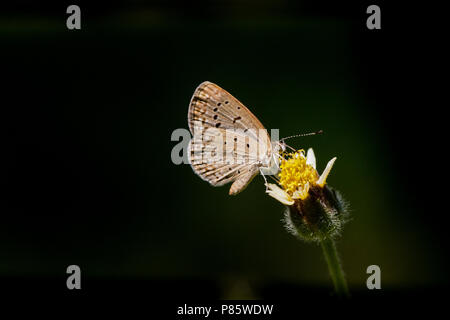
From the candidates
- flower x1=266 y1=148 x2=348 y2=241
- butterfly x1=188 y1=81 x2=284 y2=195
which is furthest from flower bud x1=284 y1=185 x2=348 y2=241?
butterfly x1=188 y1=81 x2=284 y2=195

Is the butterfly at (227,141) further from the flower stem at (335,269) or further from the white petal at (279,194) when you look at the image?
the flower stem at (335,269)

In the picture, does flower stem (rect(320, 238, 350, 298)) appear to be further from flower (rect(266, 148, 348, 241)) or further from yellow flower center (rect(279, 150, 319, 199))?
yellow flower center (rect(279, 150, 319, 199))

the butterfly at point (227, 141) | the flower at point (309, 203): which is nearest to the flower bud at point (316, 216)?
the flower at point (309, 203)

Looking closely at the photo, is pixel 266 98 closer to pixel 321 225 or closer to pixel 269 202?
pixel 269 202

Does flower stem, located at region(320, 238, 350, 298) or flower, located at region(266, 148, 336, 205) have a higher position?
flower, located at region(266, 148, 336, 205)

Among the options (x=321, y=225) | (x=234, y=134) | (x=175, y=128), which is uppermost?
(x=175, y=128)

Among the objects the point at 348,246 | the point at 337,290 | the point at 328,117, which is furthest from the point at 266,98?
the point at 337,290
